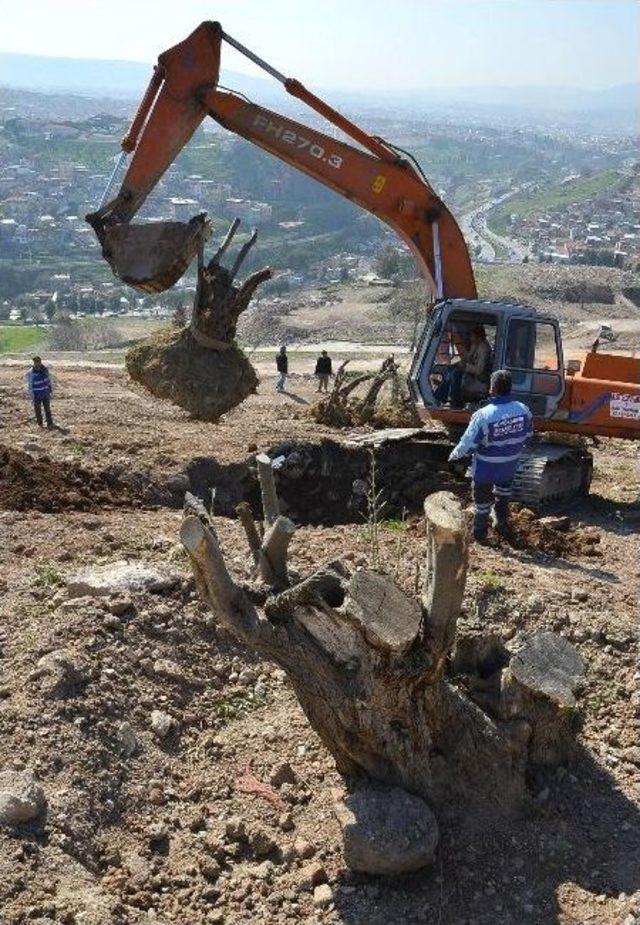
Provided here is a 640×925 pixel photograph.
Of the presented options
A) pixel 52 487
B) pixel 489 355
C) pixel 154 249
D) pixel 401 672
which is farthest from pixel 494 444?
pixel 52 487

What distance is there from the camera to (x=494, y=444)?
288 inches

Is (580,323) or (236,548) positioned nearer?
(236,548)

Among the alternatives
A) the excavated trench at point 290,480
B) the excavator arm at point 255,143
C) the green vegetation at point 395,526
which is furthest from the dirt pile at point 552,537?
the excavator arm at point 255,143

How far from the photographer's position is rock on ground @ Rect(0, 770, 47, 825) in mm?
4246

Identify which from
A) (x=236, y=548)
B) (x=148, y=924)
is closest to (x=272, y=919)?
(x=148, y=924)

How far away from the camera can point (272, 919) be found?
13.9ft

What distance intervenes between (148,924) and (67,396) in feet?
40.5

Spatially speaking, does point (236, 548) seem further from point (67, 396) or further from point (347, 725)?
point (67, 396)

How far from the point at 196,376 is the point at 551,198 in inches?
4241

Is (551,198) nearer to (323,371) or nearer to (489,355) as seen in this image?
(323,371)

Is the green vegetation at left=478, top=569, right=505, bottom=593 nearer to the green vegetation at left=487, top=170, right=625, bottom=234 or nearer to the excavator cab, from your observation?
the excavator cab

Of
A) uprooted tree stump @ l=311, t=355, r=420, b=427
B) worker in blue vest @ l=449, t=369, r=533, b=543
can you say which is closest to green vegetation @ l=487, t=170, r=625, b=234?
uprooted tree stump @ l=311, t=355, r=420, b=427

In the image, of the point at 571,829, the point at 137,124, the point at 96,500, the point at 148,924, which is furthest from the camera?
the point at 137,124

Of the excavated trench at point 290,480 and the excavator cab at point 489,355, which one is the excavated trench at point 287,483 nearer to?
the excavated trench at point 290,480
